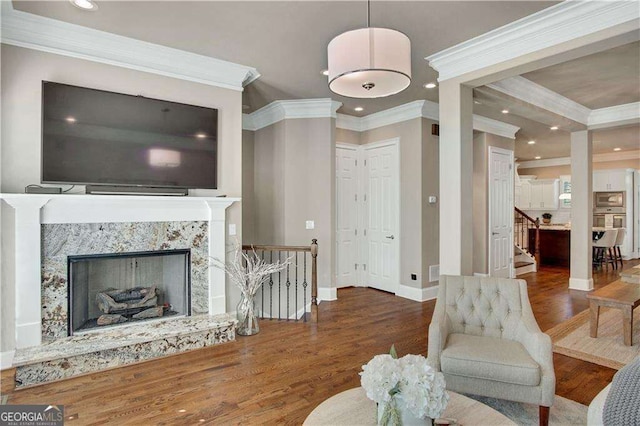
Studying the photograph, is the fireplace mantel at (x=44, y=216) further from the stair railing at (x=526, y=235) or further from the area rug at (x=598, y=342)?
the stair railing at (x=526, y=235)

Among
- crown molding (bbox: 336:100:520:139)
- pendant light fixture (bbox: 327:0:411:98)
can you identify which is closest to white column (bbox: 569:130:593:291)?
crown molding (bbox: 336:100:520:139)

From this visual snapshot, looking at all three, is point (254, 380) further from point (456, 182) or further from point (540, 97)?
point (540, 97)

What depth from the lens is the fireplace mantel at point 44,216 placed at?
293cm

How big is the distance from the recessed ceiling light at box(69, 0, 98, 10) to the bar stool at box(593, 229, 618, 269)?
9.96 m

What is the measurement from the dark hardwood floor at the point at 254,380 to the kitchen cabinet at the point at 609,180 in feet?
24.3

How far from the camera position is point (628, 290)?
12.8 feet

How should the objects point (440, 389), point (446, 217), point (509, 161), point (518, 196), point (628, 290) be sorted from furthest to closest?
1. point (518, 196)
2. point (509, 161)
3. point (628, 290)
4. point (446, 217)
5. point (440, 389)

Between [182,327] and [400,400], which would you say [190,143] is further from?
[400,400]

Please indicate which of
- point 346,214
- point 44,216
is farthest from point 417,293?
point 44,216

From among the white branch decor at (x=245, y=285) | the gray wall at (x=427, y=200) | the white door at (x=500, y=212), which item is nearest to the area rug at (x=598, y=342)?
the gray wall at (x=427, y=200)

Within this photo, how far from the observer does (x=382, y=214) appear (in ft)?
19.4

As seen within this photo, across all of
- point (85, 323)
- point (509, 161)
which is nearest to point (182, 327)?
point (85, 323)

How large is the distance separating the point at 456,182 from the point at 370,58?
74.2 inches

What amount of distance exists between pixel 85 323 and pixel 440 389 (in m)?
3.42
